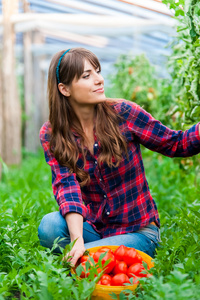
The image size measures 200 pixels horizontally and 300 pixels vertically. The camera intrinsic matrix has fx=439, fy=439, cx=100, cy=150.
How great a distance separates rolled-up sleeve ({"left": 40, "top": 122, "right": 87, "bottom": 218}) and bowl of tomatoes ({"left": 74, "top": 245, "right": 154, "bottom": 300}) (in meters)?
0.24

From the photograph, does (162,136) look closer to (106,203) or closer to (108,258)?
(106,203)

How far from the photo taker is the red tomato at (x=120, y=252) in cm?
213

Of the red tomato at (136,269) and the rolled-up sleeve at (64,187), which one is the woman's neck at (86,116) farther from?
the red tomato at (136,269)

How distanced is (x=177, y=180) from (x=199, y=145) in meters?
2.37

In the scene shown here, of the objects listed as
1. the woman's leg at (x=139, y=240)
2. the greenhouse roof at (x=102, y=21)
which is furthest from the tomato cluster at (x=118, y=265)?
the greenhouse roof at (x=102, y=21)

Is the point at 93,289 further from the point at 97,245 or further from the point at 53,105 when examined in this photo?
the point at 53,105

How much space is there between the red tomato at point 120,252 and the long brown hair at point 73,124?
0.47 meters

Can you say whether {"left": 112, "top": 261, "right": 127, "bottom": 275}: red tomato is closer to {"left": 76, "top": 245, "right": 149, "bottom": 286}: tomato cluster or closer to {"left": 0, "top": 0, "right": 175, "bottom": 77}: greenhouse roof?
{"left": 76, "top": 245, "right": 149, "bottom": 286}: tomato cluster

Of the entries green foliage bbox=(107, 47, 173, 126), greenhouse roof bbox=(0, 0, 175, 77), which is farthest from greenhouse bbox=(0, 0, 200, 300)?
greenhouse roof bbox=(0, 0, 175, 77)

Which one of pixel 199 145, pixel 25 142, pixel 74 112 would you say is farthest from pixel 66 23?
pixel 199 145

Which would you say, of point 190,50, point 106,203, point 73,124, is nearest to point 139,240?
point 106,203

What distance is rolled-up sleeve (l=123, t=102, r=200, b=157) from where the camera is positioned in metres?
2.24

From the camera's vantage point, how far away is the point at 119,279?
6.45ft

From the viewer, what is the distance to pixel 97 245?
2.33 meters
